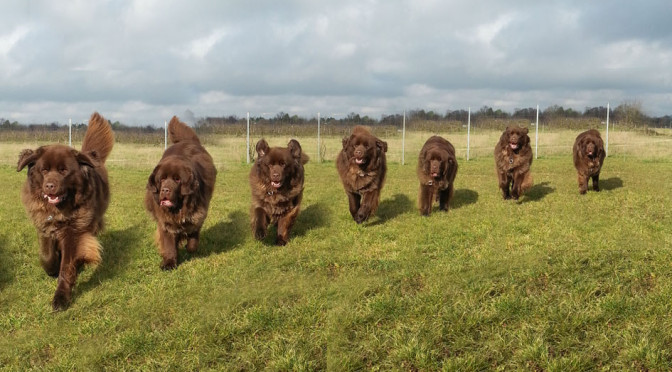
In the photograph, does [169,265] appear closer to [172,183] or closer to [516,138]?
[172,183]

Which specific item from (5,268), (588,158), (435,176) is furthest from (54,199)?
(588,158)

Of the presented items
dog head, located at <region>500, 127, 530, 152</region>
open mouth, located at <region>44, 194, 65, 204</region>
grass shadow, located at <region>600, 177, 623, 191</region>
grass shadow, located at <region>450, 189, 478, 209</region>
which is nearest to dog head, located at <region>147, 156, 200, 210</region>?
open mouth, located at <region>44, 194, 65, 204</region>

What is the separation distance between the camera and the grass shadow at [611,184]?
13.8 m

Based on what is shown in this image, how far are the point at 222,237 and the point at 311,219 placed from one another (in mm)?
1857

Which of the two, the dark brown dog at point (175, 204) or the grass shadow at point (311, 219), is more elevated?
the dark brown dog at point (175, 204)

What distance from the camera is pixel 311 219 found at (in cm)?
Answer: 984

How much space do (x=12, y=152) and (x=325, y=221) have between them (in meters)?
22.0

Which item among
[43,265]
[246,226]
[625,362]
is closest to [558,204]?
[246,226]

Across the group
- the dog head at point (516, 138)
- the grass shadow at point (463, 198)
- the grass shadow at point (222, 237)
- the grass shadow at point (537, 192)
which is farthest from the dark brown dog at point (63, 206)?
the dog head at point (516, 138)

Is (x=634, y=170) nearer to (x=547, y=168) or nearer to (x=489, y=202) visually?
(x=547, y=168)

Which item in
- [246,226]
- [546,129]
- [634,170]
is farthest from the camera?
[546,129]

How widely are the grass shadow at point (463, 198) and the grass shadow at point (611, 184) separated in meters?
3.43

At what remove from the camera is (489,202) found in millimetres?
11555

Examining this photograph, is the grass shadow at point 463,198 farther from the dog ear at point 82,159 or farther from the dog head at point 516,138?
the dog ear at point 82,159
